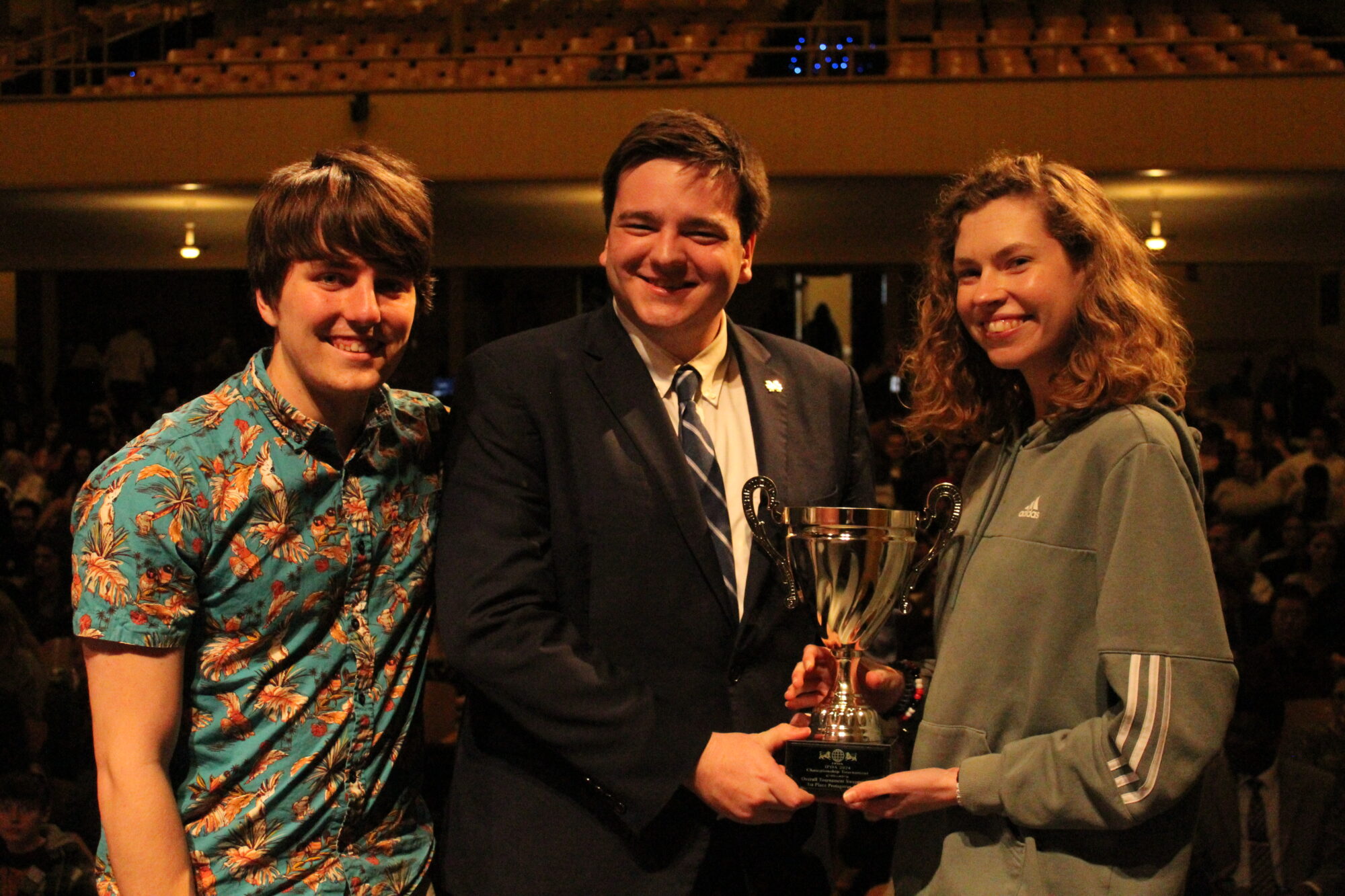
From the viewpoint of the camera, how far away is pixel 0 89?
37.2ft

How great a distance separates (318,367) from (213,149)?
857cm

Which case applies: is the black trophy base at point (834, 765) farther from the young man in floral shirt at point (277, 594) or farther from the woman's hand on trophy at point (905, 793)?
the young man in floral shirt at point (277, 594)

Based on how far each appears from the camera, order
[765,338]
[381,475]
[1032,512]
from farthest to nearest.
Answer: [765,338]
[381,475]
[1032,512]

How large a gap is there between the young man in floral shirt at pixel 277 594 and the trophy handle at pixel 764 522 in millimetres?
497

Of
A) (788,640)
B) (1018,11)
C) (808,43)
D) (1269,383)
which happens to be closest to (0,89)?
(808,43)

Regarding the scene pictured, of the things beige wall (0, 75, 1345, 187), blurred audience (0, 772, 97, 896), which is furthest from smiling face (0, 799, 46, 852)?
beige wall (0, 75, 1345, 187)

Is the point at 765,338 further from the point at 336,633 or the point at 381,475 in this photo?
the point at 336,633

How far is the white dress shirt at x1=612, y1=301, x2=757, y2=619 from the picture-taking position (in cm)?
205

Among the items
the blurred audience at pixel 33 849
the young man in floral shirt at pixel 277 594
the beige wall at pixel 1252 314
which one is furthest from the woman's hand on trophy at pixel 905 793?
the beige wall at pixel 1252 314

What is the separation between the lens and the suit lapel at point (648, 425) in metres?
1.96

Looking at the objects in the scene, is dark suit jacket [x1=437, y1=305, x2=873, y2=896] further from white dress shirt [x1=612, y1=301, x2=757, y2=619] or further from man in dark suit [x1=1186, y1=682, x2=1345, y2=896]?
man in dark suit [x1=1186, y1=682, x2=1345, y2=896]

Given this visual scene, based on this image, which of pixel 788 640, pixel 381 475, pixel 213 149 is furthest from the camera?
pixel 213 149

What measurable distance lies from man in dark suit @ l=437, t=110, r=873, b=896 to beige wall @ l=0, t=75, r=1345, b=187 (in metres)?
7.26

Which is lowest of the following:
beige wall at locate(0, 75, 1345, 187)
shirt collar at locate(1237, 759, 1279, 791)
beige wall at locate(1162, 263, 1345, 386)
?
shirt collar at locate(1237, 759, 1279, 791)
